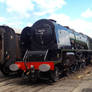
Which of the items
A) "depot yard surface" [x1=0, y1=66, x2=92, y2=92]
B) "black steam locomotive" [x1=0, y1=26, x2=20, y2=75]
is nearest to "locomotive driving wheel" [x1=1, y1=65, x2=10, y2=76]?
"black steam locomotive" [x1=0, y1=26, x2=20, y2=75]

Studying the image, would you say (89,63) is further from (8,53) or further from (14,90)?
(14,90)

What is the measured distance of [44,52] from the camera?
947cm

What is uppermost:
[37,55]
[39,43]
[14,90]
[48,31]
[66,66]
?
[48,31]

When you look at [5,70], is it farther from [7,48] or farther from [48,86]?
[48,86]

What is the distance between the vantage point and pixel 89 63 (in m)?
18.7

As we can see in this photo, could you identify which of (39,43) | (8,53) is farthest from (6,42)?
(39,43)

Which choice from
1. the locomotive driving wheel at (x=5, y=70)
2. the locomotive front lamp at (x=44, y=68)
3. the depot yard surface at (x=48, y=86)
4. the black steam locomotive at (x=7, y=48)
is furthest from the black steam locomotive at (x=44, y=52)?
the locomotive driving wheel at (x=5, y=70)

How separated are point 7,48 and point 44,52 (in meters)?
2.61

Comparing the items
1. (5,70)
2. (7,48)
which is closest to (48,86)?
(7,48)

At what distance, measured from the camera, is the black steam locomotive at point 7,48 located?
414 inches

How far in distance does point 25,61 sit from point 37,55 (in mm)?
695

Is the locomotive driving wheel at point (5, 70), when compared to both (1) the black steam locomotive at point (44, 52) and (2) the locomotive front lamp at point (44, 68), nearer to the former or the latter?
(1) the black steam locomotive at point (44, 52)

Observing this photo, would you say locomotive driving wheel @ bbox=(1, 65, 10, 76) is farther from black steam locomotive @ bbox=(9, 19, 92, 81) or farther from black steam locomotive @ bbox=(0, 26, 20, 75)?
black steam locomotive @ bbox=(9, 19, 92, 81)

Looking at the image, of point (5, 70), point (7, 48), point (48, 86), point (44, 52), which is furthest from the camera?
point (5, 70)
